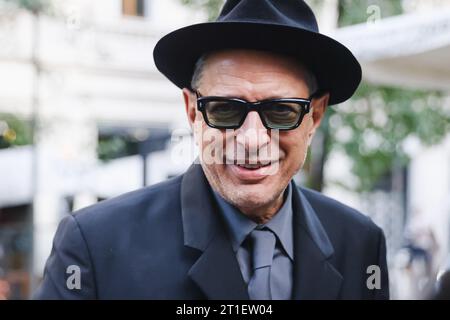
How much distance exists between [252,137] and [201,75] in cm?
18

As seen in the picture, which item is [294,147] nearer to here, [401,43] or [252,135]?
[252,135]

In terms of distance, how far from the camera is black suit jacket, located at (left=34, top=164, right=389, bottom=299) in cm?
142

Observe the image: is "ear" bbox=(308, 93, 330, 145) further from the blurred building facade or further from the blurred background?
the blurred building facade

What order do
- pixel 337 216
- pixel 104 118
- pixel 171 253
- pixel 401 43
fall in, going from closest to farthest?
pixel 171 253
pixel 337 216
pixel 401 43
pixel 104 118

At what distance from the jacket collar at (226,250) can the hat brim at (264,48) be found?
0.69 feet

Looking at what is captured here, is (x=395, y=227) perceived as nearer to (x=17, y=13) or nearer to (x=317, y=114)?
(x=17, y=13)

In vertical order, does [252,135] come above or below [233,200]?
above

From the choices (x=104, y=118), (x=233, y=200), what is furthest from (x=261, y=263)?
(x=104, y=118)

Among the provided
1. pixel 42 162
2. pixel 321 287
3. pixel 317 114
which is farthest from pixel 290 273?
pixel 42 162

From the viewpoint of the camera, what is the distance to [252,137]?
135cm

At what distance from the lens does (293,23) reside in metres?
1.43

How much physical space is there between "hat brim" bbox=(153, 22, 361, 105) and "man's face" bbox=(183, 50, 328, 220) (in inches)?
0.9

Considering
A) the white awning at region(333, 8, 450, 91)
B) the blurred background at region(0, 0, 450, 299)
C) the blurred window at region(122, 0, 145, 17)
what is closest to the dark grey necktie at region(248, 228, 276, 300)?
the white awning at region(333, 8, 450, 91)
